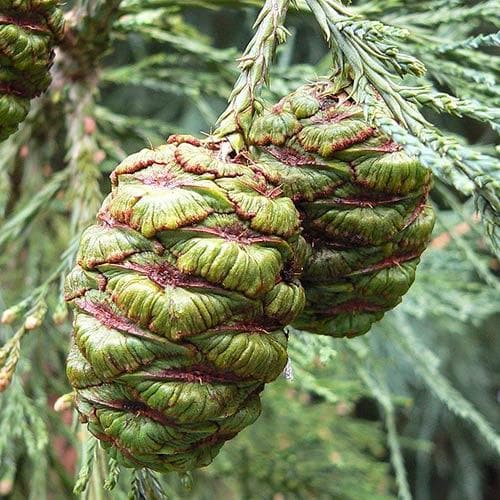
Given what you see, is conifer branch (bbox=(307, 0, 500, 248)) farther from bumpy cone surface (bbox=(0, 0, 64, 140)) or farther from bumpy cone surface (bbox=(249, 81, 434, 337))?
bumpy cone surface (bbox=(0, 0, 64, 140))

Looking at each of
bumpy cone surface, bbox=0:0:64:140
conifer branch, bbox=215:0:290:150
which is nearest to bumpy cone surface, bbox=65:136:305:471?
conifer branch, bbox=215:0:290:150

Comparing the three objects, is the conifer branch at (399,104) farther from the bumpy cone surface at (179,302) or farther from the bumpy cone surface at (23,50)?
the bumpy cone surface at (23,50)

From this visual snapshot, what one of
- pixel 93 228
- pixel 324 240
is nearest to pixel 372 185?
pixel 324 240

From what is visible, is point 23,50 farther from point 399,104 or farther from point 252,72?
point 399,104

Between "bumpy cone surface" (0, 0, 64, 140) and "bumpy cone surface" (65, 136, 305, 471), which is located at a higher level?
"bumpy cone surface" (0, 0, 64, 140)

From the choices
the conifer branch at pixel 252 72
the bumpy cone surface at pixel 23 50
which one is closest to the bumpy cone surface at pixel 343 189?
the conifer branch at pixel 252 72

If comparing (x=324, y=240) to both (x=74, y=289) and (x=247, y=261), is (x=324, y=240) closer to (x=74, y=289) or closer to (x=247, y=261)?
(x=247, y=261)

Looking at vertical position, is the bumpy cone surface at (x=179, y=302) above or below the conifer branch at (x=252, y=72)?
below
